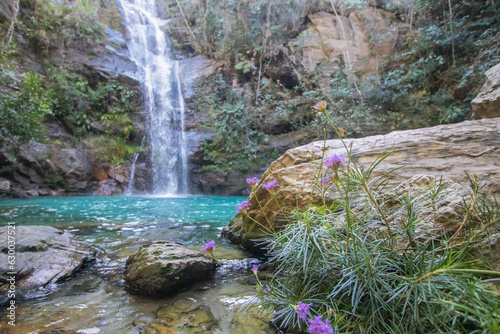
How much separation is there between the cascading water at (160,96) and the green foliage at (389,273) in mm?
11218

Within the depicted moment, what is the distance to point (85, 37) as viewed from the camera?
12.2 metres

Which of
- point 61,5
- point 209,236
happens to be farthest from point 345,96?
point 61,5

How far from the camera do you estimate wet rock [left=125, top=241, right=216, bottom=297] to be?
2160 millimetres

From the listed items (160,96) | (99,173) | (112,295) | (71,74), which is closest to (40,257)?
(112,295)

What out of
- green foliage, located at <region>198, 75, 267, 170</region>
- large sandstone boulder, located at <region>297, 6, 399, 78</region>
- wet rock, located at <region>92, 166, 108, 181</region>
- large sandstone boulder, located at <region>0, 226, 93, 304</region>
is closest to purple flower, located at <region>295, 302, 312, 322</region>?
large sandstone boulder, located at <region>0, 226, 93, 304</region>

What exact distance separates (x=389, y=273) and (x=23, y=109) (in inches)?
406

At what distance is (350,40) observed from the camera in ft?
41.2

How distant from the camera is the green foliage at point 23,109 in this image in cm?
740

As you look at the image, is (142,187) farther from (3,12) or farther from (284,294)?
(284,294)

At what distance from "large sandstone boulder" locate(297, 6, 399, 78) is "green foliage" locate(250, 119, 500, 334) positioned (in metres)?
12.2

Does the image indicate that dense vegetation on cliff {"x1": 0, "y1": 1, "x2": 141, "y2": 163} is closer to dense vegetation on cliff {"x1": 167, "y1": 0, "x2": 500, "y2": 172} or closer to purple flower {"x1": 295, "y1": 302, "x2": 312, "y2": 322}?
dense vegetation on cliff {"x1": 167, "y1": 0, "x2": 500, "y2": 172}

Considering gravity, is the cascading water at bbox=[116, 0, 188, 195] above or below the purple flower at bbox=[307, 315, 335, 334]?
above

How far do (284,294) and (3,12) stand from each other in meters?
14.3

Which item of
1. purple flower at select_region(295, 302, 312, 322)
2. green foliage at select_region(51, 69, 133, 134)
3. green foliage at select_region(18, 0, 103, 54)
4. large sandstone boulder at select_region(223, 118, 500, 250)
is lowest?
purple flower at select_region(295, 302, 312, 322)
